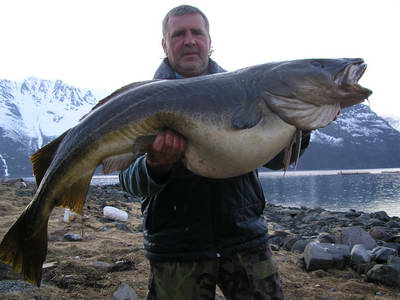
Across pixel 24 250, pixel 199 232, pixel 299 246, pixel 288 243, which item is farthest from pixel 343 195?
pixel 24 250

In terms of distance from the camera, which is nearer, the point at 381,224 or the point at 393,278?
the point at 393,278

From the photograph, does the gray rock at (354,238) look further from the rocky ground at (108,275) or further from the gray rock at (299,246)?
the rocky ground at (108,275)

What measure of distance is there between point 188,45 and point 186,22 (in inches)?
10.5

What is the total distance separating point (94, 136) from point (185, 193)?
2.98 ft

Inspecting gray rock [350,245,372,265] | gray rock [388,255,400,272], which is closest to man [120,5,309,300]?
gray rock [388,255,400,272]

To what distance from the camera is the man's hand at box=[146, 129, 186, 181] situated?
301cm

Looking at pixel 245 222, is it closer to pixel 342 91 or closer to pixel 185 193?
pixel 185 193

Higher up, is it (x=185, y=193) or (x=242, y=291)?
(x=185, y=193)

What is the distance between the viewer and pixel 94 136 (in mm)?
3068

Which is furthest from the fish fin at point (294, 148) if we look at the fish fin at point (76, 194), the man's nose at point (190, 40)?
the fish fin at point (76, 194)

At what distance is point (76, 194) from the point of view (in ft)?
10.4

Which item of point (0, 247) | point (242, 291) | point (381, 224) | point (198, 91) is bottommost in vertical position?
point (381, 224)

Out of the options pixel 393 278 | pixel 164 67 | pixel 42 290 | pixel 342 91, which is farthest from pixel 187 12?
pixel 393 278

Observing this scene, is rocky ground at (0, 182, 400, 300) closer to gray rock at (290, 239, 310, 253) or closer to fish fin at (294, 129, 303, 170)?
gray rock at (290, 239, 310, 253)
